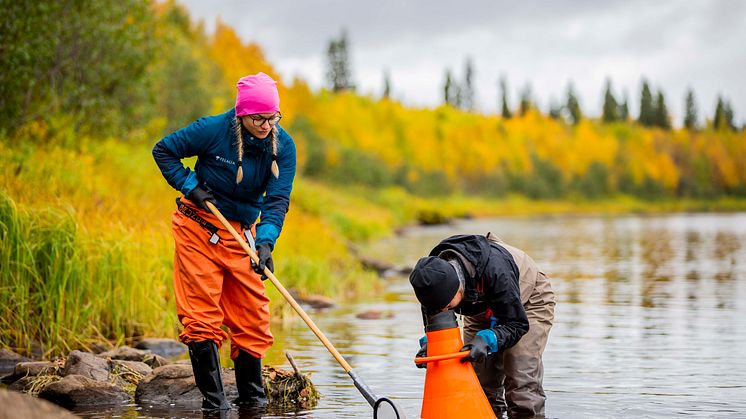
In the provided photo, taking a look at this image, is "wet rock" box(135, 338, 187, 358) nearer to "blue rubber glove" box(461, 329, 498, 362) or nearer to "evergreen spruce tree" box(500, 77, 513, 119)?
"blue rubber glove" box(461, 329, 498, 362)

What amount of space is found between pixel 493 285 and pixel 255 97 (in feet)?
6.30

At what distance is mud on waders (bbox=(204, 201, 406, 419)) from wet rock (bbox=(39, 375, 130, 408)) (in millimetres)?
1611

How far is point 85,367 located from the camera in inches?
296

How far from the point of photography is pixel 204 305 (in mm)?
6652

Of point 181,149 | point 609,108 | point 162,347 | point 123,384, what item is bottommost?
point 162,347

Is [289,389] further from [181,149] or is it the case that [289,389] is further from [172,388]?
[181,149]

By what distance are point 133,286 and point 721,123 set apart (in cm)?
15556

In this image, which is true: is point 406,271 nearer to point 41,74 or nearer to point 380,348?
point 41,74

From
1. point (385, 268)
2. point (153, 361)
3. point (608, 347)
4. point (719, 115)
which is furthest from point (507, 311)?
point (719, 115)

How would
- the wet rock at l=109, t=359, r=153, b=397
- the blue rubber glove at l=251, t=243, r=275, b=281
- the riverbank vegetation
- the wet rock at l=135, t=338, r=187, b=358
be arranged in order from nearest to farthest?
1. the blue rubber glove at l=251, t=243, r=275, b=281
2. the wet rock at l=109, t=359, r=153, b=397
3. the riverbank vegetation
4. the wet rock at l=135, t=338, r=187, b=358

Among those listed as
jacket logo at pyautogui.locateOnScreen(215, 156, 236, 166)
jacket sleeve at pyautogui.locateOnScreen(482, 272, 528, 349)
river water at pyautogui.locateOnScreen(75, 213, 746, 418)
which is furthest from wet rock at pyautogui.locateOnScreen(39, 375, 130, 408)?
jacket sleeve at pyautogui.locateOnScreen(482, 272, 528, 349)

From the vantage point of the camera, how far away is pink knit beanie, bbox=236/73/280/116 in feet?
20.9

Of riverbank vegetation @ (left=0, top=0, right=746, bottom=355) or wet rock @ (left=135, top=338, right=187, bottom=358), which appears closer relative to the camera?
riverbank vegetation @ (left=0, top=0, right=746, bottom=355)

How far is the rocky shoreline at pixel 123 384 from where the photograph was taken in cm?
716
